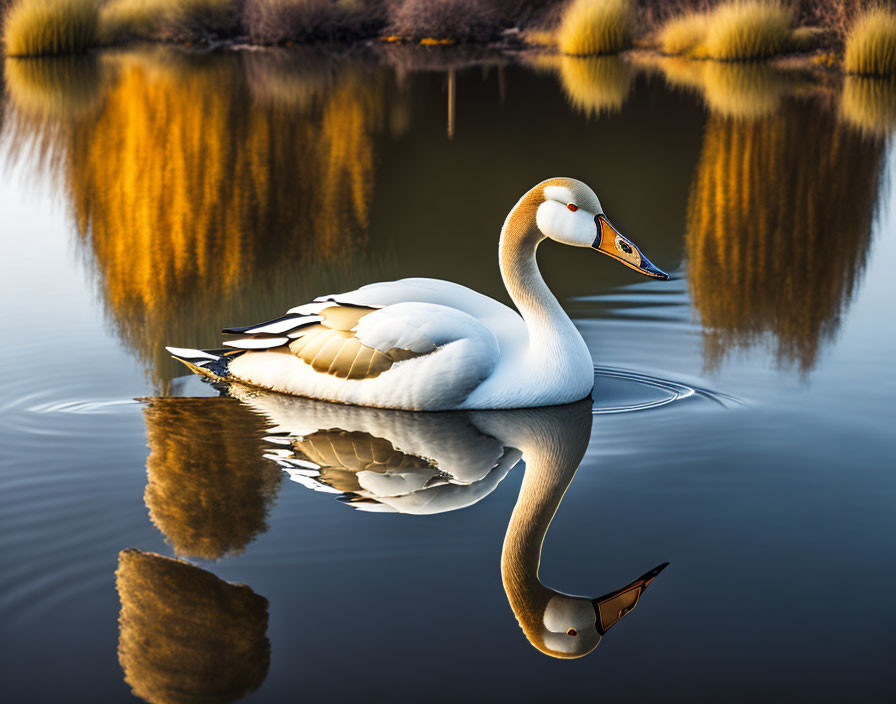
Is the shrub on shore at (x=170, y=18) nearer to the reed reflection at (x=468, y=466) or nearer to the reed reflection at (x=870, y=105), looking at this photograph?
the reed reflection at (x=870, y=105)

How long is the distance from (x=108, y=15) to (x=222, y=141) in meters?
18.7

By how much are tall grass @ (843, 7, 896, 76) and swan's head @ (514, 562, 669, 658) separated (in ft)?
Answer: 67.5

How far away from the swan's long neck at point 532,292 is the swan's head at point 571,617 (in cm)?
197

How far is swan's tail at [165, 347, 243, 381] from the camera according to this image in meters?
5.96

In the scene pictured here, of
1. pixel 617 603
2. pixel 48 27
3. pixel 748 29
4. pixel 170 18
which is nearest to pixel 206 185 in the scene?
pixel 617 603

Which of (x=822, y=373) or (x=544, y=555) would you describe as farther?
(x=822, y=373)

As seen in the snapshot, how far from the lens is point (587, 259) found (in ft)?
29.9

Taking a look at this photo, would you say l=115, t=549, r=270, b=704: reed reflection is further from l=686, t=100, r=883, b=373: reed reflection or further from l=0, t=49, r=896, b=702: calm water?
l=686, t=100, r=883, b=373: reed reflection

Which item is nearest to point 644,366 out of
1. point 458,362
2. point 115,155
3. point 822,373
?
point 822,373

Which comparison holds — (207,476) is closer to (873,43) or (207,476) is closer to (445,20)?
(873,43)

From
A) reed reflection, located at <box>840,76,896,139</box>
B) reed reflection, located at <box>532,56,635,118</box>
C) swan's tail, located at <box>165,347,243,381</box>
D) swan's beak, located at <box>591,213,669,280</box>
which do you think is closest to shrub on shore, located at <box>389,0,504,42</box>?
reed reflection, located at <box>532,56,635,118</box>

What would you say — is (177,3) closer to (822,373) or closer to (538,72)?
(538,72)

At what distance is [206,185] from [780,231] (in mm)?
6233

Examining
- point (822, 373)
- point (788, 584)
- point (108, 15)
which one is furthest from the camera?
point (108, 15)
